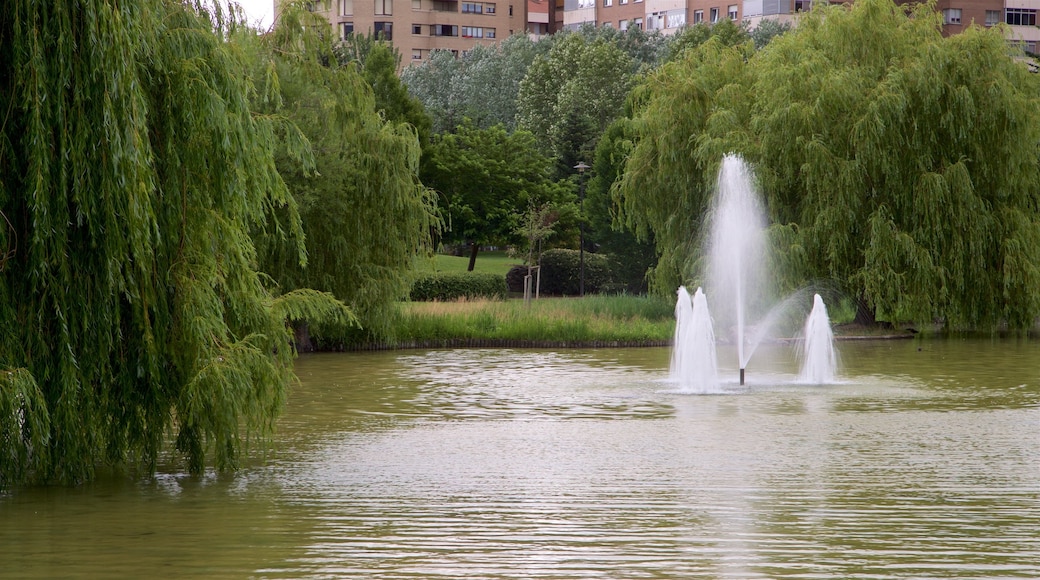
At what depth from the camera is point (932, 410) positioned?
18.7 metres

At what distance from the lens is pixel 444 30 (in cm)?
10550

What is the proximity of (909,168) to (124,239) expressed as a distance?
76.6 feet

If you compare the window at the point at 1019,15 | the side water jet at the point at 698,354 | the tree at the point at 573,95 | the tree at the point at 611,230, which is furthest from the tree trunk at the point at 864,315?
the window at the point at 1019,15

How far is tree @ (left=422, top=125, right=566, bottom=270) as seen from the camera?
54719mm

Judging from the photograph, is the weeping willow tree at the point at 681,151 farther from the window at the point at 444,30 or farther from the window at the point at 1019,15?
the window at the point at 444,30

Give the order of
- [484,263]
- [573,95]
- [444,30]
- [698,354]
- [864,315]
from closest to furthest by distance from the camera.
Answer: [698,354]
[864,315]
[573,95]
[484,263]
[444,30]

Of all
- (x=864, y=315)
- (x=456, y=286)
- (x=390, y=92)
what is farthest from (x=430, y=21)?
(x=864, y=315)

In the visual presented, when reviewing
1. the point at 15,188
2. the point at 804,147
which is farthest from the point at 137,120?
the point at 804,147

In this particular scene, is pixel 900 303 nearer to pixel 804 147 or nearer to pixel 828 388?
pixel 804 147

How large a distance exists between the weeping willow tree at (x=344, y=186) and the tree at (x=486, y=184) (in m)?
25.3

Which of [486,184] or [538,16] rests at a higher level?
[538,16]

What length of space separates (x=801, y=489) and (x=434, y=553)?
4.18m

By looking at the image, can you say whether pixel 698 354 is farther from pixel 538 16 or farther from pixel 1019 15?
pixel 538 16

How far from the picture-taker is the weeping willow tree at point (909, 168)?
3069 cm
